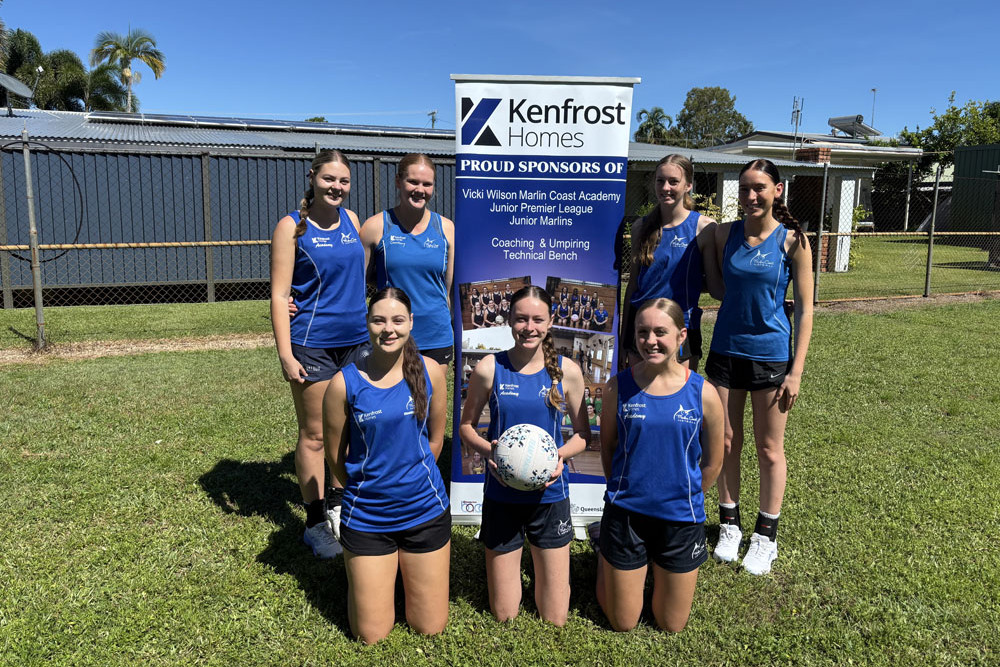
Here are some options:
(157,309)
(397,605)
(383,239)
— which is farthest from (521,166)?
(157,309)

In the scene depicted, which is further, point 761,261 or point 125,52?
point 125,52

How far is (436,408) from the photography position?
3129 mm

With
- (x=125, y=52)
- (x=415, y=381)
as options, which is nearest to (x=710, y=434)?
(x=415, y=381)

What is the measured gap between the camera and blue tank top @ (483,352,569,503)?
310cm

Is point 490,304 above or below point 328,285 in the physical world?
below

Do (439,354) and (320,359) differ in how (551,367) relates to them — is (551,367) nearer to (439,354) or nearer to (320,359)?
(439,354)

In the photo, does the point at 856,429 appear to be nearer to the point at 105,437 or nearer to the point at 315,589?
the point at 315,589

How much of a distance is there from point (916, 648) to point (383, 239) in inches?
120

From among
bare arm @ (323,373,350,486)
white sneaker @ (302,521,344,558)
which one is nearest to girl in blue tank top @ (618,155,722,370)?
bare arm @ (323,373,350,486)

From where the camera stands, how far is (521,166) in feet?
12.6

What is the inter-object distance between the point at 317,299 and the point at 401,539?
1.29 m

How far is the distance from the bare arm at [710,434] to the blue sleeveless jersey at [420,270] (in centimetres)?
150

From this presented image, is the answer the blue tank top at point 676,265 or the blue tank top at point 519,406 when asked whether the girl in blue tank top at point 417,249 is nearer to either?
the blue tank top at point 519,406

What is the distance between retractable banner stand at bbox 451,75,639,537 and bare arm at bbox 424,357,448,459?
2.05ft
